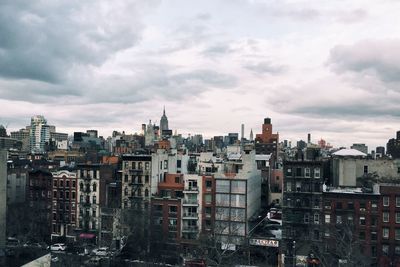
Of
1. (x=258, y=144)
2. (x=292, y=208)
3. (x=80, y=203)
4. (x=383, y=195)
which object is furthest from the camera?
(x=258, y=144)

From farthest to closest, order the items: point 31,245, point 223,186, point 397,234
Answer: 1. point 31,245
2. point 223,186
3. point 397,234

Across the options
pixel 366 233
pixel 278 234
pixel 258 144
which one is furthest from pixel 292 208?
pixel 258 144

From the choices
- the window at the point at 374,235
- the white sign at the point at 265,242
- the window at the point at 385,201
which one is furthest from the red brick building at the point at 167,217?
the window at the point at 385,201

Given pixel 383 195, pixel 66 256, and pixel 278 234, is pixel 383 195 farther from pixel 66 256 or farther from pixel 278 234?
pixel 66 256

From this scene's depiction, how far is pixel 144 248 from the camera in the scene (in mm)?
78625

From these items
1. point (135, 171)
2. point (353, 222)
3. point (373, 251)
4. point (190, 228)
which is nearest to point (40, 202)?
point (135, 171)

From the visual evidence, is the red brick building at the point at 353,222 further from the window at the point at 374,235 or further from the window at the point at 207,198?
the window at the point at 207,198

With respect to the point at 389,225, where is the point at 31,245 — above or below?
below

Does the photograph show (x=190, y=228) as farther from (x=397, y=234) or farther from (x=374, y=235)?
(x=397, y=234)

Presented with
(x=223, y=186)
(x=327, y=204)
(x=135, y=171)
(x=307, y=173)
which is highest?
(x=307, y=173)

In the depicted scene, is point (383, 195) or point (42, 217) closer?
point (383, 195)

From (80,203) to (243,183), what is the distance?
3273 centimetres

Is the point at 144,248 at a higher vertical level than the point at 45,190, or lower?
lower

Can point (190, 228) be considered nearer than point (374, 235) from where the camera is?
No
